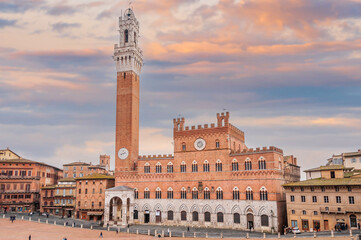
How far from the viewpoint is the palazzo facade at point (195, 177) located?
5720 centimetres

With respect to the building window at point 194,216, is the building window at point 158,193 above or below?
above

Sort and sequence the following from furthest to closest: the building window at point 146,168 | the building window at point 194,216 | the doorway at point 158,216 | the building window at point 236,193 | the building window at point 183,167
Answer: the building window at point 146,168
the doorway at point 158,216
the building window at point 183,167
the building window at point 194,216
the building window at point 236,193

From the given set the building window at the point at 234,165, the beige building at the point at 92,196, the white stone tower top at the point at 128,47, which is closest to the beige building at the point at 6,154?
the beige building at the point at 92,196

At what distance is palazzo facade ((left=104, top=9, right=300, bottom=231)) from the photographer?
5720 cm

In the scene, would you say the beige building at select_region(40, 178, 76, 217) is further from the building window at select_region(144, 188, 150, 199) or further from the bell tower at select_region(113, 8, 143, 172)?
the building window at select_region(144, 188, 150, 199)

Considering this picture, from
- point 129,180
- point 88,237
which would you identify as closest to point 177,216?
point 129,180

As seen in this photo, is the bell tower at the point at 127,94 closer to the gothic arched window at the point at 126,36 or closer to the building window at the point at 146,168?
the gothic arched window at the point at 126,36

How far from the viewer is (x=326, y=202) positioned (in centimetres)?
5125

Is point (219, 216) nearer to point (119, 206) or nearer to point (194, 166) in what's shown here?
point (194, 166)

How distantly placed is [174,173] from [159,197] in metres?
6.37

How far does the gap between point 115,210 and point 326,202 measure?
138 ft

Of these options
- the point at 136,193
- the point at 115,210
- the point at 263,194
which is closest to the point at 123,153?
the point at 136,193

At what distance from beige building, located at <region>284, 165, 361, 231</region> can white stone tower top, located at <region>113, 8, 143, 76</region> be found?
4698 centimetres

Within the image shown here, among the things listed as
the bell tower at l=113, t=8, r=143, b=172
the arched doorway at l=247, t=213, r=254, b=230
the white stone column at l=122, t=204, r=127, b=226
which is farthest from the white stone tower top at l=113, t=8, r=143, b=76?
the arched doorway at l=247, t=213, r=254, b=230
